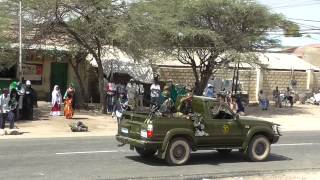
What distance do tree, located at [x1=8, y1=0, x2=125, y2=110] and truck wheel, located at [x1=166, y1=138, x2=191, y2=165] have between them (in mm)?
13214

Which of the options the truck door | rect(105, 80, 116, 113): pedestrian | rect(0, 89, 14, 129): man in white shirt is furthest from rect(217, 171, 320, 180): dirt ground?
rect(105, 80, 116, 113): pedestrian

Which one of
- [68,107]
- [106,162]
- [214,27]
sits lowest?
[106,162]

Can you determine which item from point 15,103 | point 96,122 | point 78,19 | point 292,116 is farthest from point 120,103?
point 292,116

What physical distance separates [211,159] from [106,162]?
2.71 meters

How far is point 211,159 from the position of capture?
14.6 meters

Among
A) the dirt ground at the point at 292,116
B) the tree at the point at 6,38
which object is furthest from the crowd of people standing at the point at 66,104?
the dirt ground at the point at 292,116

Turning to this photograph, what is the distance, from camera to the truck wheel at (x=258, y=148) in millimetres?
14508

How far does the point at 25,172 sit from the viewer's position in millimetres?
11719

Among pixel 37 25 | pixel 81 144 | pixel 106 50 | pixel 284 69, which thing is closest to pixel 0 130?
pixel 81 144

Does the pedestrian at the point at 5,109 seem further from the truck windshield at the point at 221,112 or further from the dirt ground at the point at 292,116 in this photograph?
the dirt ground at the point at 292,116

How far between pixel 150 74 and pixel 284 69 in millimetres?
14536

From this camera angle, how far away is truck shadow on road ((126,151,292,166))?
13859mm

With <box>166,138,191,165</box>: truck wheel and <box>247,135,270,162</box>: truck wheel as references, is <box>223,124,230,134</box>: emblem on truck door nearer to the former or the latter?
<box>247,135,270,162</box>: truck wheel

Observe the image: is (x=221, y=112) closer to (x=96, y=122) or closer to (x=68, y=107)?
(x=96, y=122)
